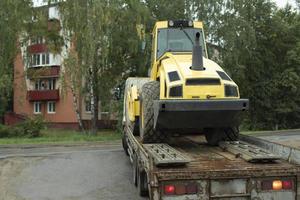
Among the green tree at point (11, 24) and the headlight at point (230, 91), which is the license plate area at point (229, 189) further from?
the green tree at point (11, 24)

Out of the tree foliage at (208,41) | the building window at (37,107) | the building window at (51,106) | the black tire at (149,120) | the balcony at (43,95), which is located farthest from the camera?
the building window at (37,107)

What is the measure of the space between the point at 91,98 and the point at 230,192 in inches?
1156

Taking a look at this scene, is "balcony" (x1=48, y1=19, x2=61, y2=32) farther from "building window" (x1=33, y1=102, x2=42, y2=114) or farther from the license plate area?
the license plate area

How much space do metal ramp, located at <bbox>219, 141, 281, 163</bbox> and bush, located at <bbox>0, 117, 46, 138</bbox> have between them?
28473 mm

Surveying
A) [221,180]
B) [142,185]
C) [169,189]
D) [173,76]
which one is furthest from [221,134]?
[169,189]

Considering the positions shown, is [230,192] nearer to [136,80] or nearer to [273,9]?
[136,80]

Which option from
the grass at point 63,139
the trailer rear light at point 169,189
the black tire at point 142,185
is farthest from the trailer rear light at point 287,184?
the grass at point 63,139

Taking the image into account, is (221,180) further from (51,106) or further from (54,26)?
(51,106)

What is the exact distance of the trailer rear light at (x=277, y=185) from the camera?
7.94 m

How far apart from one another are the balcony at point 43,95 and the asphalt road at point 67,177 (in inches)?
1580

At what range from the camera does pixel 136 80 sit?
676 inches

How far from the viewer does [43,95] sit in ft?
191

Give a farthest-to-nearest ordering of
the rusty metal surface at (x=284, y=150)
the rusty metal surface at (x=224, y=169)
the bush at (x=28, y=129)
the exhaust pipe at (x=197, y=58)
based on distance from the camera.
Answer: the bush at (x=28, y=129) < the exhaust pipe at (x=197, y=58) < the rusty metal surface at (x=284, y=150) < the rusty metal surface at (x=224, y=169)

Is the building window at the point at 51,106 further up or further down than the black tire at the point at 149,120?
further down
